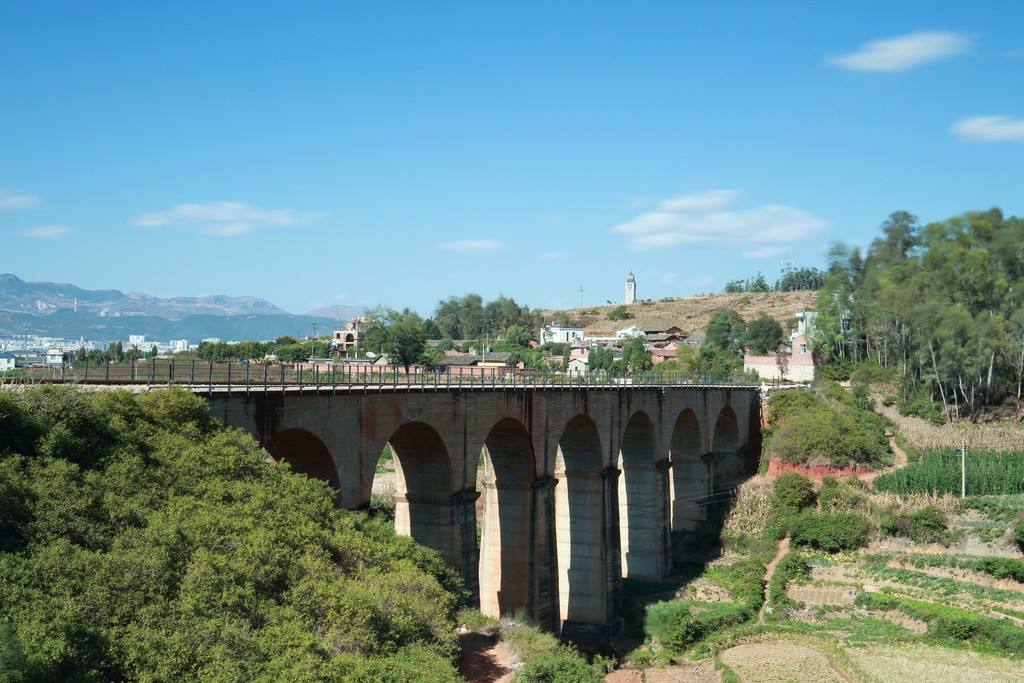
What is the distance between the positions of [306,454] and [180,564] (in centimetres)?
879

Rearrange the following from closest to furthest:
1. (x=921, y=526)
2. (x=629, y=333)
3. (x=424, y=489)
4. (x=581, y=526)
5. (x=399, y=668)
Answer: (x=399, y=668) < (x=424, y=489) < (x=581, y=526) < (x=921, y=526) < (x=629, y=333)

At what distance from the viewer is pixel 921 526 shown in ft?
175

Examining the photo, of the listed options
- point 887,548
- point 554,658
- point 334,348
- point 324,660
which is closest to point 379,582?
point 324,660

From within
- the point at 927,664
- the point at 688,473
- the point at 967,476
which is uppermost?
the point at 967,476

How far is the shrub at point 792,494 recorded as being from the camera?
59594 mm

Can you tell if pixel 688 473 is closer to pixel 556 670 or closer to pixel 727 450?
pixel 727 450

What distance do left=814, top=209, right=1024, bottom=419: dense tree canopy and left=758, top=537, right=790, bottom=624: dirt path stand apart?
19589 mm

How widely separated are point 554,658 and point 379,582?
660 centimetres

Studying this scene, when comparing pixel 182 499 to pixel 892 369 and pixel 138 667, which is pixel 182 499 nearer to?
pixel 138 667

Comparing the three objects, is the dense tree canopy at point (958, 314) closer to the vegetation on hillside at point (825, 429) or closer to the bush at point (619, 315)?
the vegetation on hillside at point (825, 429)

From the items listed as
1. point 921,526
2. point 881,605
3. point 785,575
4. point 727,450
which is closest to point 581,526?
point 785,575

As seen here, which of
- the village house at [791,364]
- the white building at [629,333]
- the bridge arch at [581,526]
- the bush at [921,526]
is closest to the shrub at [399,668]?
the bridge arch at [581,526]

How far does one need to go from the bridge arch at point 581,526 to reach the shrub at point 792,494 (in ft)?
55.4

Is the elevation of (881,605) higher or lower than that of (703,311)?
lower
